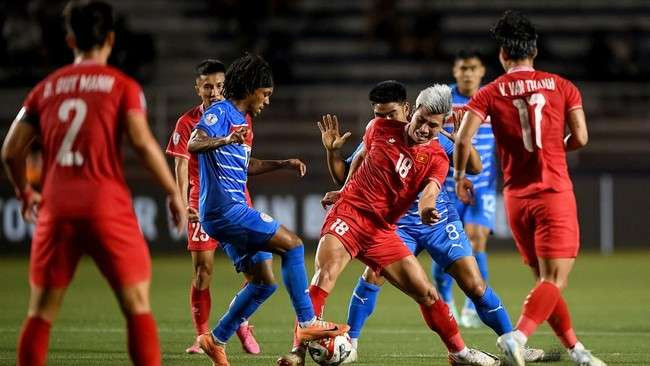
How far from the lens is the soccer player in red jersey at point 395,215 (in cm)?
771

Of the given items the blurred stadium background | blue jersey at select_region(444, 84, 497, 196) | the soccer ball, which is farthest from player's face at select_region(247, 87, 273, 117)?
the blurred stadium background

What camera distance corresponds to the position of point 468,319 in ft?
36.3

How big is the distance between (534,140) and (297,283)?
5.67 ft

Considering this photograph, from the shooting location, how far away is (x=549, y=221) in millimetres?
7285

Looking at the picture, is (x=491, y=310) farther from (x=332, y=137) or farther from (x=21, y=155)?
(x=21, y=155)

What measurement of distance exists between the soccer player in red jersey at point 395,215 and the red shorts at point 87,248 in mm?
2106

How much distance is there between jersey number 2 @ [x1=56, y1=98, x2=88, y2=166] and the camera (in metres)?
5.80

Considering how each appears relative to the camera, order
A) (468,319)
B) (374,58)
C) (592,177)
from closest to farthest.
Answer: (468,319)
(592,177)
(374,58)

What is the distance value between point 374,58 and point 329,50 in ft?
3.26

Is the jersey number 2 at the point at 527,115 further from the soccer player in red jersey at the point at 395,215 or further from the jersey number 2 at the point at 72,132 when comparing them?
the jersey number 2 at the point at 72,132

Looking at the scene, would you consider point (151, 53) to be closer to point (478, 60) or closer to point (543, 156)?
point (478, 60)

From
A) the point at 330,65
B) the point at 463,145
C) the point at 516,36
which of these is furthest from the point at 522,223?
the point at 330,65

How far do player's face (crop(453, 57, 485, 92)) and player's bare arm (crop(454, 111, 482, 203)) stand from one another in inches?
160

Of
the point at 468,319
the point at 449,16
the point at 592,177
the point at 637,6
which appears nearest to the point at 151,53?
the point at 449,16
